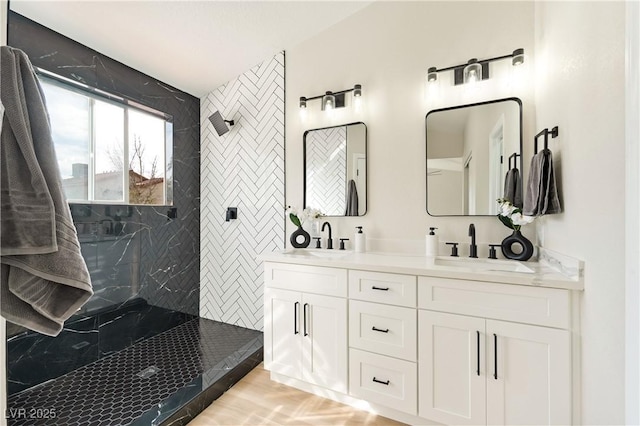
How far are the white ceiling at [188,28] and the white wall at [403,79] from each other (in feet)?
0.78

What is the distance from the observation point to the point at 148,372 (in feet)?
6.88

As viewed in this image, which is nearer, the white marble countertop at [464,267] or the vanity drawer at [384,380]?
the white marble countertop at [464,267]

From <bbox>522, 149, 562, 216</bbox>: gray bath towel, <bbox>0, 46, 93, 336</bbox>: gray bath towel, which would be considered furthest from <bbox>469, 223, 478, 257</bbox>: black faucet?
<bbox>0, 46, 93, 336</bbox>: gray bath towel

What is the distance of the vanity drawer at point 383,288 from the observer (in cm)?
167

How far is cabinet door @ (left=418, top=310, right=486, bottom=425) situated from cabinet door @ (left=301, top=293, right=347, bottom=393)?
1.55 ft

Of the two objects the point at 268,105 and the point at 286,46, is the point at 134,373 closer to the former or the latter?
the point at 268,105

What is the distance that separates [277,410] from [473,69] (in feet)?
8.45

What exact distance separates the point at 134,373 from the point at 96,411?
0.41 meters

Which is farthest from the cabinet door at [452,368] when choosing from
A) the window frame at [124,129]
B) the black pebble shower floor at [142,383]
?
the window frame at [124,129]

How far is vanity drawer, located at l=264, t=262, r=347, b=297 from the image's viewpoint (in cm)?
188

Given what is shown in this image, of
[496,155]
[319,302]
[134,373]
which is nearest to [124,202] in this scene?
A: [134,373]

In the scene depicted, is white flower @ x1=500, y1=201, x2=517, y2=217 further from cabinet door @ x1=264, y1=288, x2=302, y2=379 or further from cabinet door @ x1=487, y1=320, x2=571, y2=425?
cabinet door @ x1=264, y1=288, x2=302, y2=379

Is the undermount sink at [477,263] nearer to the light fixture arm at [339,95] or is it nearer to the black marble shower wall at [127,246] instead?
the light fixture arm at [339,95]

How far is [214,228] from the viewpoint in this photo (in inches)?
122
